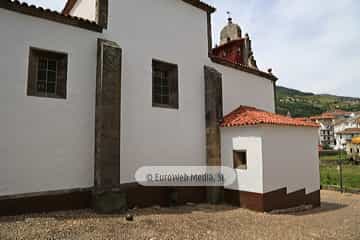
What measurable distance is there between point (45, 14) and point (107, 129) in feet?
11.5

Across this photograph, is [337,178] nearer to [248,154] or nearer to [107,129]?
[248,154]

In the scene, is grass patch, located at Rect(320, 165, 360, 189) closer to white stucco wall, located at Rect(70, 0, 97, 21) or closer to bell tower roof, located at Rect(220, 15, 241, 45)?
bell tower roof, located at Rect(220, 15, 241, 45)

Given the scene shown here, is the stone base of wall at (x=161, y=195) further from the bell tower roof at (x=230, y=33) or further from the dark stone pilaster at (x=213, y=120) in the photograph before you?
the bell tower roof at (x=230, y=33)

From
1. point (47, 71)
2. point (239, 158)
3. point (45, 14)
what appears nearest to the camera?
point (45, 14)

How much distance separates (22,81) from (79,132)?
1.89 metres

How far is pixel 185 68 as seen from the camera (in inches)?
366

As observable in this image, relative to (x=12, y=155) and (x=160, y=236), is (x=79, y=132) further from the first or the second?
(x=160, y=236)

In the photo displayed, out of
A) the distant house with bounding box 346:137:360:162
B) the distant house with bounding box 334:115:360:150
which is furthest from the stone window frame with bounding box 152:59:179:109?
the distant house with bounding box 334:115:360:150

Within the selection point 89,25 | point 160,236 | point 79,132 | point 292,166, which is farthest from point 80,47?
point 292,166

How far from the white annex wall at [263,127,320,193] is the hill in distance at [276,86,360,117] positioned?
8202 centimetres

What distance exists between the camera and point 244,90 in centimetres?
1152

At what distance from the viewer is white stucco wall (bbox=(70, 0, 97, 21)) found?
764 centimetres

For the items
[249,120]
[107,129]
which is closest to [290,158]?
[249,120]

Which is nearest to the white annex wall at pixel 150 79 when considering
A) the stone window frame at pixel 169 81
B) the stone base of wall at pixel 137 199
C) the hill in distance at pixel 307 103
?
the stone window frame at pixel 169 81
